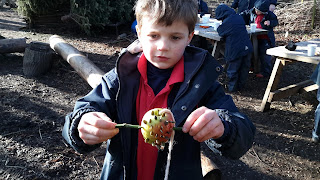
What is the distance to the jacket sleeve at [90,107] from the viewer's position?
1.64 metres

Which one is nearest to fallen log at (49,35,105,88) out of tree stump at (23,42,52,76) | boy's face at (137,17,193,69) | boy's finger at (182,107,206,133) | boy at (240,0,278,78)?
tree stump at (23,42,52,76)

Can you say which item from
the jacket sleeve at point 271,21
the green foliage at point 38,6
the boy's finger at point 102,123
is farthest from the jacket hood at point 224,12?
the green foliage at point 38,6

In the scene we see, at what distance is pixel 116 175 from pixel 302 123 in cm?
445

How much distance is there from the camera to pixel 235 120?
1.62m

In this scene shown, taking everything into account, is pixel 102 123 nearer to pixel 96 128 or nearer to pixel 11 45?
pixel 96 128

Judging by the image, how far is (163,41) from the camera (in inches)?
65.4

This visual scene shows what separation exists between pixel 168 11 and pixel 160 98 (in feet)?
1.68

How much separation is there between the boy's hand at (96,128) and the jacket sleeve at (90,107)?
0.36 ft

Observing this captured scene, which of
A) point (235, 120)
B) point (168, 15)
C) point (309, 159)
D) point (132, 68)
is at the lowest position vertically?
point (309, 159)

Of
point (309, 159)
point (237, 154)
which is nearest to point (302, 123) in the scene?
point (309, 159)

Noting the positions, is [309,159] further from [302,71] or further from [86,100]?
[302,71]

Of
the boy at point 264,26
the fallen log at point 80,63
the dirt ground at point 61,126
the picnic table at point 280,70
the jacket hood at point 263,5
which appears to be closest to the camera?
the dirt ground at point 61,126

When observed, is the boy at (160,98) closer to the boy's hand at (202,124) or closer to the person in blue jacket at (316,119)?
the boy's hand at (202,124)

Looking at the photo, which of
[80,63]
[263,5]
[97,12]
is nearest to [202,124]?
[80,63]
